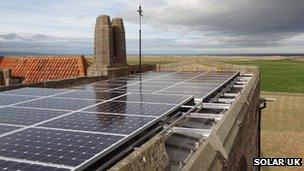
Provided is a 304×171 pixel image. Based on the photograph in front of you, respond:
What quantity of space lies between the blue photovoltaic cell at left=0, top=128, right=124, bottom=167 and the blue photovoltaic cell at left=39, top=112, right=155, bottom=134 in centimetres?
56

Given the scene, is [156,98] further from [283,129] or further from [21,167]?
[283,129]

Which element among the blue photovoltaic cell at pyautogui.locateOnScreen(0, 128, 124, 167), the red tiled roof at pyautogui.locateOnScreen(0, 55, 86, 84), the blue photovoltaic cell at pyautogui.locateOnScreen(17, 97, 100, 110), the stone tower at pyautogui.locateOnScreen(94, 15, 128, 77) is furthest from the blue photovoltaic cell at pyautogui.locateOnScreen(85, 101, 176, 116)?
the red tiled roof at pyautogui.locateOnScreen(0, 55, 86, 84)

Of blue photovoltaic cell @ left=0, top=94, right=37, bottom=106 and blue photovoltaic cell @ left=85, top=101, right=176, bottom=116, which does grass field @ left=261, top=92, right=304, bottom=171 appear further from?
blue photovoltaic cell @ left=0, top=94, right=37, bottom=106

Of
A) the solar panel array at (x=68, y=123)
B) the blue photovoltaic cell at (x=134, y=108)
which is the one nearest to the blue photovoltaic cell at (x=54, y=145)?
the solar panel array at (x=68, y=123)

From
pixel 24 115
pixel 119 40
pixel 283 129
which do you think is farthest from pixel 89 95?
pixel 283 129

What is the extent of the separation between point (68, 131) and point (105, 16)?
20.1 meters

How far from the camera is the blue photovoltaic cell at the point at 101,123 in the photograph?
31.0 ft

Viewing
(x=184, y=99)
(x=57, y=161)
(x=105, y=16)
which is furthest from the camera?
(x=105, y=16)

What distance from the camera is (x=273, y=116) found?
4966 cm

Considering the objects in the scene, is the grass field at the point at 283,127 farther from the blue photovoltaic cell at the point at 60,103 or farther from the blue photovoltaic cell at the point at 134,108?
the blue photovoltaic cell at the point at 60,103

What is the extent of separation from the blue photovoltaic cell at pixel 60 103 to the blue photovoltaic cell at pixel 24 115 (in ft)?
2.39

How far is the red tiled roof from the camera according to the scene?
111 feet

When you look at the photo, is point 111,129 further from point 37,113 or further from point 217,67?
point 217,67

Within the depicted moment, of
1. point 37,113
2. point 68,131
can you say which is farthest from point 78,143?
point 37,113
